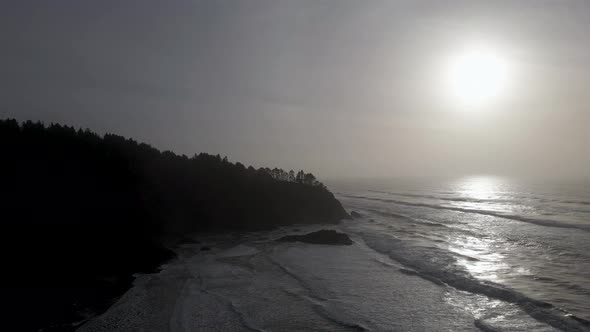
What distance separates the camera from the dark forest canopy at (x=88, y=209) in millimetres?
28328

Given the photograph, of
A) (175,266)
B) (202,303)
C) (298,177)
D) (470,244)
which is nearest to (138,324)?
(202,303)

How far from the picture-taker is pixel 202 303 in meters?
23.7

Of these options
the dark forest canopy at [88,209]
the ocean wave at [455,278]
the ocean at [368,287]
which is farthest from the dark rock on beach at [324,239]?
the dark forest canopy at [88,209]

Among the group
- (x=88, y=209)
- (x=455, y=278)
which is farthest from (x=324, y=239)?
(x=88, y=209)

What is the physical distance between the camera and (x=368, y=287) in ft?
91.8

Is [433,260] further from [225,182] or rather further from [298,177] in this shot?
[298,177]

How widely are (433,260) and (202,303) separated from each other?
2437cm

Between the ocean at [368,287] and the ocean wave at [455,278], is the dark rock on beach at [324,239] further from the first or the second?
the ocean wave at [455,278]

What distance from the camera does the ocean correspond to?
20719mm

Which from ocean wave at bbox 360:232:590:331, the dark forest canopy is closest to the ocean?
ocean wave at bbox 360:232:590:331

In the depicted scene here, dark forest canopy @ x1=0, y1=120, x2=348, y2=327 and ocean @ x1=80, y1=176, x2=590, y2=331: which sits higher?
dark forest canopy @ x1=0, y1=120, x2=348, y2=327

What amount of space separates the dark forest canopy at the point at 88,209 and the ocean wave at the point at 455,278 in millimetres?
23675

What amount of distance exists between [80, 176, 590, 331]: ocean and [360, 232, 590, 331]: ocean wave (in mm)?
90

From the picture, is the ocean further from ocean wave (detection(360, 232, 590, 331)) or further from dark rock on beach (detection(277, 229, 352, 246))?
dark rock on beach (detection(277, 229, 352, 246))
